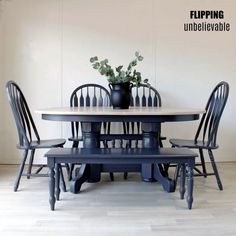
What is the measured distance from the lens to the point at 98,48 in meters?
3.89

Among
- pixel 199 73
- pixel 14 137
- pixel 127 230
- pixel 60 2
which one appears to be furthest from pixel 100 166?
pixel 60 2

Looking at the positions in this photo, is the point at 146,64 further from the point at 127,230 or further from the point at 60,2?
the point at 127,230

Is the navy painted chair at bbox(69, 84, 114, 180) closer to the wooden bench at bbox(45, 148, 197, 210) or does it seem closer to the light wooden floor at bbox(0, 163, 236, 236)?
the light wooden floor at bbox(0, 163, 236, 236)

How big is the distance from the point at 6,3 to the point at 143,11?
5.49 ft

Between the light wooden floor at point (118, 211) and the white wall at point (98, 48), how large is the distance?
1273 millimetres

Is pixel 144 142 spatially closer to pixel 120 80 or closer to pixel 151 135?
pixel 151 135

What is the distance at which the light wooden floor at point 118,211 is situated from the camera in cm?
193

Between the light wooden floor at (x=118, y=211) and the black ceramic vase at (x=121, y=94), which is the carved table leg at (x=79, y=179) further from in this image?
the black ceramic vase at (x=121, y=94)

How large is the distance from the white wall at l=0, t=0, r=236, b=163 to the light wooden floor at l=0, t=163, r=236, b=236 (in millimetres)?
1273

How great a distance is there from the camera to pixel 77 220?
208 cm

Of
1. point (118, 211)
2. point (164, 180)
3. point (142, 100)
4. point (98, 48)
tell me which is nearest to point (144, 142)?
point (164, 180)

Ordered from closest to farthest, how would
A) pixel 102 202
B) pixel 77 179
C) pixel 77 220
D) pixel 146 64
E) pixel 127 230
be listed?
pixel 127 230 → pixel 77 220 → pixel 102 202 → pixel 77 179 → pixel 146 64

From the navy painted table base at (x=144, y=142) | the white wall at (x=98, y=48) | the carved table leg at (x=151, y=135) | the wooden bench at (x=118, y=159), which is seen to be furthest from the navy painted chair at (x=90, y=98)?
the wooden bench at (x=118, y=159)

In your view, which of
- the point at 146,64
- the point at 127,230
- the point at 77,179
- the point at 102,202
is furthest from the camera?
the point at 146,64
